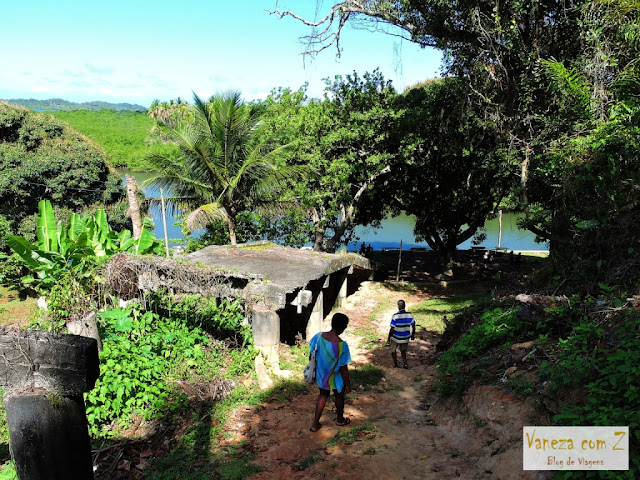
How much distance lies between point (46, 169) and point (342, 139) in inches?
602

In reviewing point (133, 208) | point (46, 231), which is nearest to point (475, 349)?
point (46, 231)

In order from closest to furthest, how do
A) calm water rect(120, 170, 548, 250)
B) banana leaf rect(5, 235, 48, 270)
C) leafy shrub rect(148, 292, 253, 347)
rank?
banana leaf rect(5, 235, 48, 270) < leafy shrub rect(148, 292, 253, 347) < calm water rect(120, 170, 548, 250)

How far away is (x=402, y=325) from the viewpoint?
8211mm

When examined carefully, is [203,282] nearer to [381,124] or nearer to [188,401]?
Result: [188,401]

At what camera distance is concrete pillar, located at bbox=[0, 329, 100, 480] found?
2338mm

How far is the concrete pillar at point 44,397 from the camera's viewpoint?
7.67 ft

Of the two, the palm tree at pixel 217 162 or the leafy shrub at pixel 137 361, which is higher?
the palm tree at pixel 217 162

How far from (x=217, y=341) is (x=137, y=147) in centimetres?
4019

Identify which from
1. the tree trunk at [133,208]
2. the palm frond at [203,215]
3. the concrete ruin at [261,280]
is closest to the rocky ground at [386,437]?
the concrete ruin at [261,280]

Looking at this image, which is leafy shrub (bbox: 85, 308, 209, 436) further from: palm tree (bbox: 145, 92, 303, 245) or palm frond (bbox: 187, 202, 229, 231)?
palm tree (bbox: 145, 92, 303, 245)

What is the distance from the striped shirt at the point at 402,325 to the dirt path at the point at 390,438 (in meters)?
0.85

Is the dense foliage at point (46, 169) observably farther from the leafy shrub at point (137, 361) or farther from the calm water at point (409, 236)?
the leafy shrub at point (137, 361)

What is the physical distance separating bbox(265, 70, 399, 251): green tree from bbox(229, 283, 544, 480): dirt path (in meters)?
9.71

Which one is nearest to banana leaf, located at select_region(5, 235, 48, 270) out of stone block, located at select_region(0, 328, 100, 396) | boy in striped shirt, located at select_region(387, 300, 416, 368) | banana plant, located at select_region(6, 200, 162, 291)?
banana plant, located at select_region(6, 200, 162, 291)
